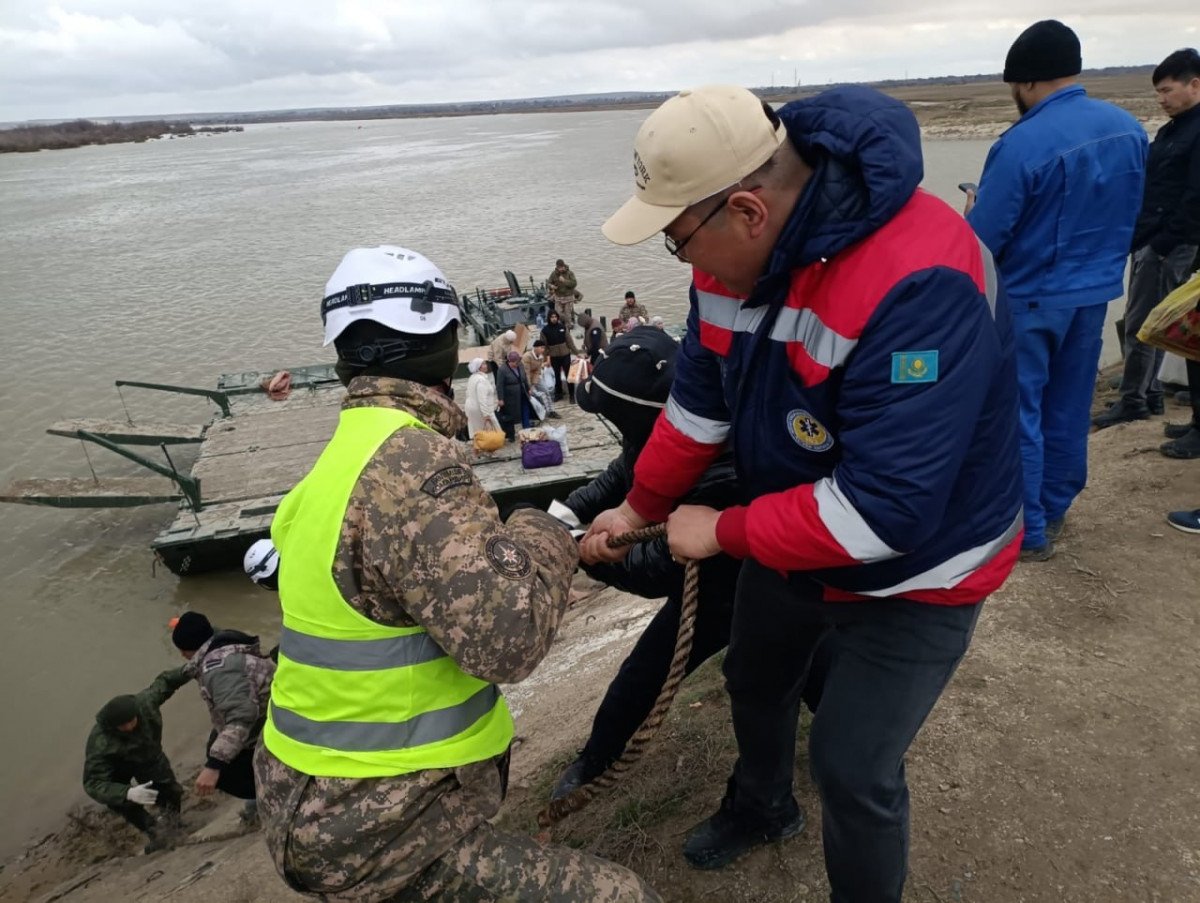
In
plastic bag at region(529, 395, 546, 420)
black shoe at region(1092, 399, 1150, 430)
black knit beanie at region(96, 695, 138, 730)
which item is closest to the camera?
black knit beanie at region(96, 695, 138, 730)

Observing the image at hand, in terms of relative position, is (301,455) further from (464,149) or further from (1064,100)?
(464,149)

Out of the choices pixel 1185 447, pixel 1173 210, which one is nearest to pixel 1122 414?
pixel 1185 447

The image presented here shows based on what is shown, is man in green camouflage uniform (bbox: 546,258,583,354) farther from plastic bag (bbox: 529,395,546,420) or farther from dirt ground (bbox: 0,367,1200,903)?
dirt ground (bbox: 0,367,1200,903)

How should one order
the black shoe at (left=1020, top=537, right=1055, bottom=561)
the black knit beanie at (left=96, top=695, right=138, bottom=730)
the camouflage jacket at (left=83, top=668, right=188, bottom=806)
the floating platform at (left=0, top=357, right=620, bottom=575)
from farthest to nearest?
the floating platform at (left=0, top=357, right=620, bottom=575) < the camouflage jacket at (left=83, top=668, right=188, bottom=806) < the black knit beanie at (left=96, top=695, right=138, bottom=730) < the black shoe at (left=1020, top=537, right=1055, bottom=561)

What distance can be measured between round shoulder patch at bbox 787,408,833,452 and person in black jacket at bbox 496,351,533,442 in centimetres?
982

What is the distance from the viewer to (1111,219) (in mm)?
3504

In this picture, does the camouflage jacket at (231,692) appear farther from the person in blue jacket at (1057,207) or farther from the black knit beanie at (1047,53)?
the black knit beanie at (1047,53)

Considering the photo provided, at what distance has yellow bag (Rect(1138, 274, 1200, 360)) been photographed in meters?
4.18

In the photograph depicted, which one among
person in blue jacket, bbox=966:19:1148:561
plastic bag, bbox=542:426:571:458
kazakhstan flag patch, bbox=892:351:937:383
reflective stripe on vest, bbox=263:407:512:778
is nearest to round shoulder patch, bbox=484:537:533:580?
reflective stripe on vest, bbox=263:407:512:778

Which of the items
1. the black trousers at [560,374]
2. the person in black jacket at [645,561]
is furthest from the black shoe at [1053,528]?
the black trousers at [560,374]

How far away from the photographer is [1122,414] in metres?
6.69

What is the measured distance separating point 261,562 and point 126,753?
1860 millimetres

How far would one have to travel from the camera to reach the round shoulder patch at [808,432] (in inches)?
73.0

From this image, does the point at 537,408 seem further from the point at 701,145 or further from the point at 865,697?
the point at 701,145
